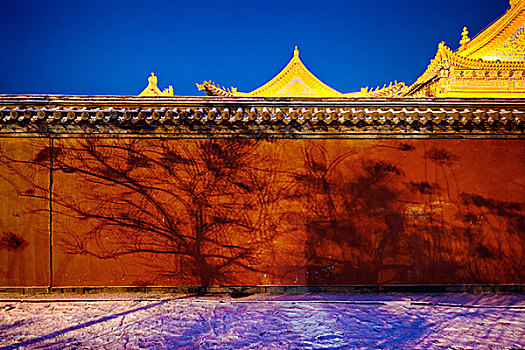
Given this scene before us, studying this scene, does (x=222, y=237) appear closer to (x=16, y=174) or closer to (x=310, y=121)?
(x=310, y=121)

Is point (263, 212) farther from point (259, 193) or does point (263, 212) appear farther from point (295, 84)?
point (295, 84)

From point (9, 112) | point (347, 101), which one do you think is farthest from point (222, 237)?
point (9, 112)

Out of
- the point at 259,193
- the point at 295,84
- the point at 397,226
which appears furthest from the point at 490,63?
the point at 259,193

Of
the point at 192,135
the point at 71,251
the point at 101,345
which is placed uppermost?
the point at 192,135

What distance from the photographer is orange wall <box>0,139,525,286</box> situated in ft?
17.5

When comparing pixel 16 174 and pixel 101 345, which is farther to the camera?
pixel 16 174

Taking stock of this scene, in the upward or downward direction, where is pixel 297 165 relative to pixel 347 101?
downward

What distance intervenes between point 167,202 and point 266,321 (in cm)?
259

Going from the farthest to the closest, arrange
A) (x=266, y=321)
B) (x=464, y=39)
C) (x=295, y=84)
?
(x=295, y=84)
(x=464, y=39)
(x=266, y=321)

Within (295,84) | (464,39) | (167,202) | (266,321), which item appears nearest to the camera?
(266,321)

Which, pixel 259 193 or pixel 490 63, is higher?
pixel 490 63

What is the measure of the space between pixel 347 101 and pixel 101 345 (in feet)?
17.2

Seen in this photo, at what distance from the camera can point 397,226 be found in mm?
5445

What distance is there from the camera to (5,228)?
17.4ft
